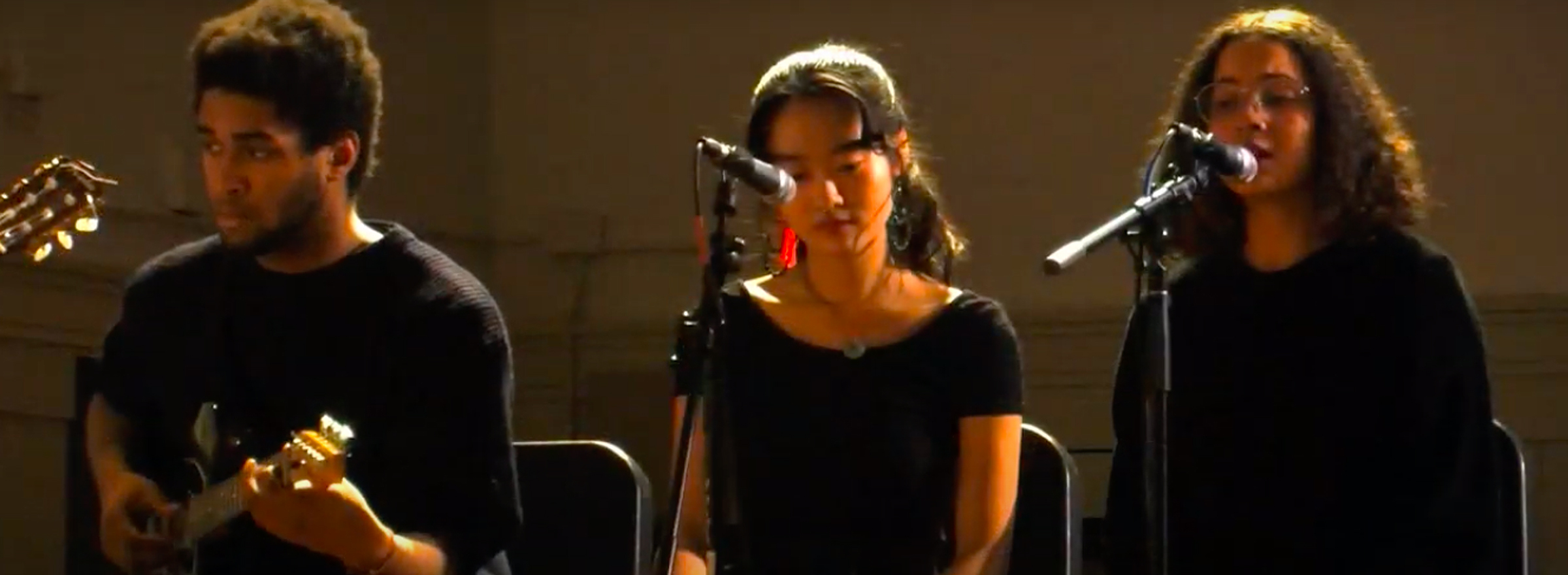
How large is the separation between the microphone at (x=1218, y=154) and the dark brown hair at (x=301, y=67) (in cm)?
82

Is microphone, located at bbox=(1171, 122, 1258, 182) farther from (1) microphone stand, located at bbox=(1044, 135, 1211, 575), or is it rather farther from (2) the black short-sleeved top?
(2) the black short-sleeved top

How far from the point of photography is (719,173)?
6.72ft

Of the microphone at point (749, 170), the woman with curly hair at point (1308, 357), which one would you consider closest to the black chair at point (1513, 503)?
the woman with curly hair at point (1308, 357)

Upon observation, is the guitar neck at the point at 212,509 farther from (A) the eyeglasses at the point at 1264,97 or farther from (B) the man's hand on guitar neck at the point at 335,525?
(A) the eyeglasses at the point at 1264,97

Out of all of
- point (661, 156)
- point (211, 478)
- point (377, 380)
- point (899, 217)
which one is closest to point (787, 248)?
point (899, 217)

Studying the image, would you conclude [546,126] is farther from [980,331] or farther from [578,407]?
[980,331]

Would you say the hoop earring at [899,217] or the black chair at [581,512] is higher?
the hoop earring at [899,217]

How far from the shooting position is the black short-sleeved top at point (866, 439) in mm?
2408

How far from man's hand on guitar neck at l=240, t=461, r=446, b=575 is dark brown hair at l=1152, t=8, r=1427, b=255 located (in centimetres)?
90

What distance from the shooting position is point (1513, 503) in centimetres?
254

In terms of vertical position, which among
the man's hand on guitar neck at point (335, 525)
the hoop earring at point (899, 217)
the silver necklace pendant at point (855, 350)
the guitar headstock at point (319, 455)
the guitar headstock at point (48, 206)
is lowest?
the man's hand on guitar neck at point (335, 525)

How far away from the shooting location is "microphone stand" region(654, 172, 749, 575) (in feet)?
6.64

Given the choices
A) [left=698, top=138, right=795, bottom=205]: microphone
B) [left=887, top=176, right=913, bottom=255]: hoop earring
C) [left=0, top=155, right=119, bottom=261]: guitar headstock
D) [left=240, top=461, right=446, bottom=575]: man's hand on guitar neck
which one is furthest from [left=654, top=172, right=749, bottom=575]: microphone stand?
[left=0, top=155, right=119, bottom=261]: guitar headstock

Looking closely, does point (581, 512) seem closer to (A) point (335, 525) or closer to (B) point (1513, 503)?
(A) point (335, 525)
